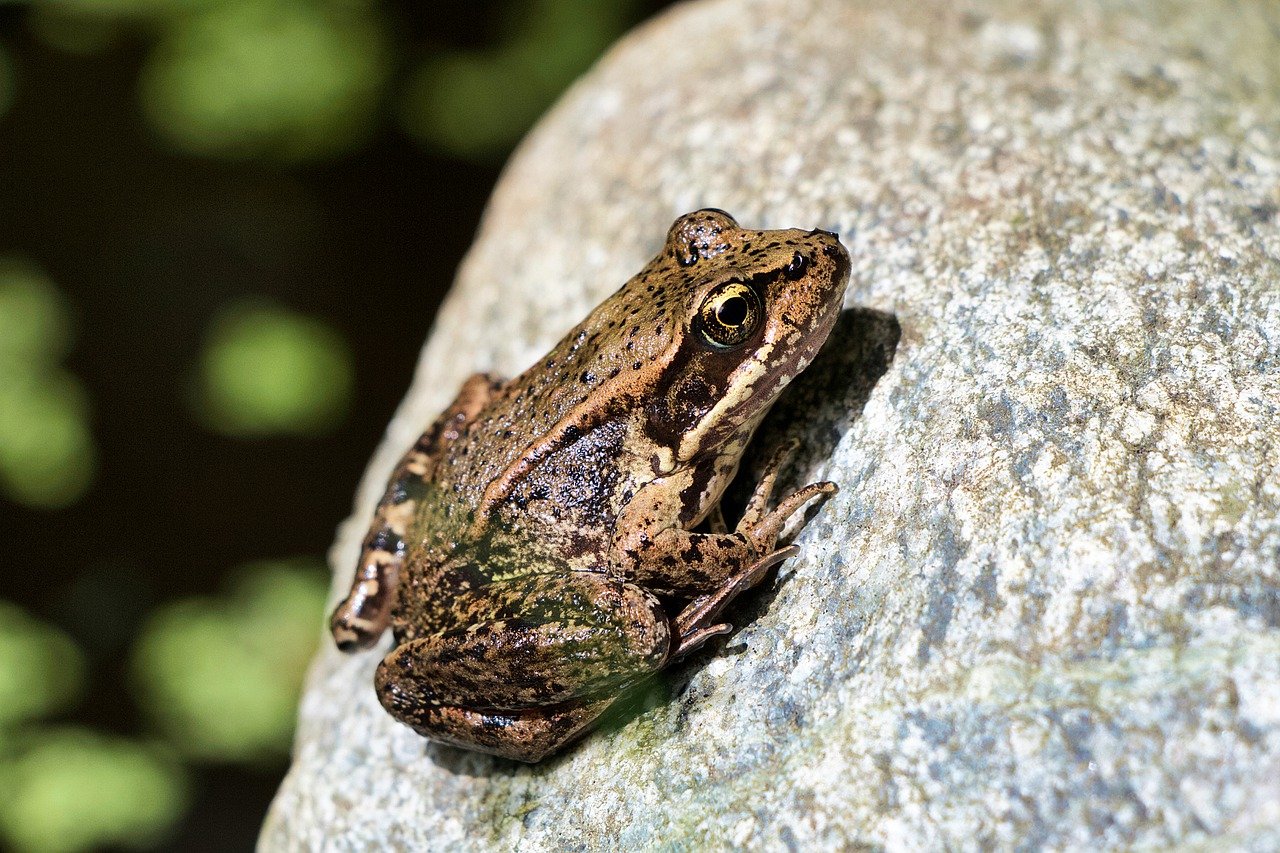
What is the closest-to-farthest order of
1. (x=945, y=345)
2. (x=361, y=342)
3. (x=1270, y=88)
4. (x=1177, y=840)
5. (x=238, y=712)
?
(x=1177, y=840) < (x=945, y=345) < (x=1270, y=88) < (x=238, y=712) < (x=361, y=342)

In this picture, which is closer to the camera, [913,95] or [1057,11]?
[913,95]

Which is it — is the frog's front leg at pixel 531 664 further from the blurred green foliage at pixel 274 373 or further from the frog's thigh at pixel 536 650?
the blurred green foliage at pixel 274 373

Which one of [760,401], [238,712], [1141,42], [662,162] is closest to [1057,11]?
[1141,42]

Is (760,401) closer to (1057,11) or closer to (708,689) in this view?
(708,689)

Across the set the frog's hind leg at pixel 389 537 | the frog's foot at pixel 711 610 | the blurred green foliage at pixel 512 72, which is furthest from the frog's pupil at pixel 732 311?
the blurred green foliage at pixel 512 72

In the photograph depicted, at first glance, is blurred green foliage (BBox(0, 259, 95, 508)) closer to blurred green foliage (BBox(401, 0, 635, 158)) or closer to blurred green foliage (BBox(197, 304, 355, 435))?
blurred green foliage (BBox(197, 304, 355, 435))
